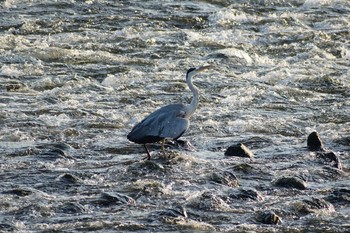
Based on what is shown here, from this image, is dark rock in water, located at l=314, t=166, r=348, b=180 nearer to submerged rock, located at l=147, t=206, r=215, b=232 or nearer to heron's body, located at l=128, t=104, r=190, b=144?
heron's body, located at l=128, t=104, r=190, b=144

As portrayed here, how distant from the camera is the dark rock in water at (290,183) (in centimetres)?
1107

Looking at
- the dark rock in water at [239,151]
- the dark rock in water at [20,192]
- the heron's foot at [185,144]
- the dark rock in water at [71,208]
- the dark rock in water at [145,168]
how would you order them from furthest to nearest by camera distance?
the heron's foot at [185,144] < the dark rock in water at [239,151] < the dark rock in water at [145,168] < the dark rock in water at [20,192] < the dark rock in water at [71,208]

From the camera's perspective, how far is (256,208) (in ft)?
33.7

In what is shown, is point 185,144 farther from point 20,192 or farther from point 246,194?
point 20,192

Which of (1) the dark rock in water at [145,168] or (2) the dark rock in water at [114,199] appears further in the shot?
(1) the dark rock in water at [145,168]

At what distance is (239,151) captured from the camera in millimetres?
12352

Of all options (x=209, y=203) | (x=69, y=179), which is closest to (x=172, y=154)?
(x=69, y=179)

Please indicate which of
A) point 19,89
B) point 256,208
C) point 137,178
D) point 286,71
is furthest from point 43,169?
point 286,71

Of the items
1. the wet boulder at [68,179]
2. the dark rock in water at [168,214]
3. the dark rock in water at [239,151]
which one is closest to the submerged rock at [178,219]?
the dark rock in water at [168,214]

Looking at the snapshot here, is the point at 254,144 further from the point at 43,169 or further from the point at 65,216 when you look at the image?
the point at 65,216

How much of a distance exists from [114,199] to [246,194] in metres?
1.41

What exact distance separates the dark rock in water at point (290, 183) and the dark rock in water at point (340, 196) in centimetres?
43

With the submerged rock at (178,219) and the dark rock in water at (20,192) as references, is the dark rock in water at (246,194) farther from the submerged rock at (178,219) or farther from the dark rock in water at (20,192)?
Answer: the dark rock in water at (20,192)

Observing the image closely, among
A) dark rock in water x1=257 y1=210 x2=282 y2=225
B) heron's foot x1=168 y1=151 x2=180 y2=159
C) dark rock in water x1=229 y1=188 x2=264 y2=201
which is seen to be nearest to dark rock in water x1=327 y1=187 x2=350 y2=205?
dark rock in water x1=229 y1=188 x2=264 y2=201
